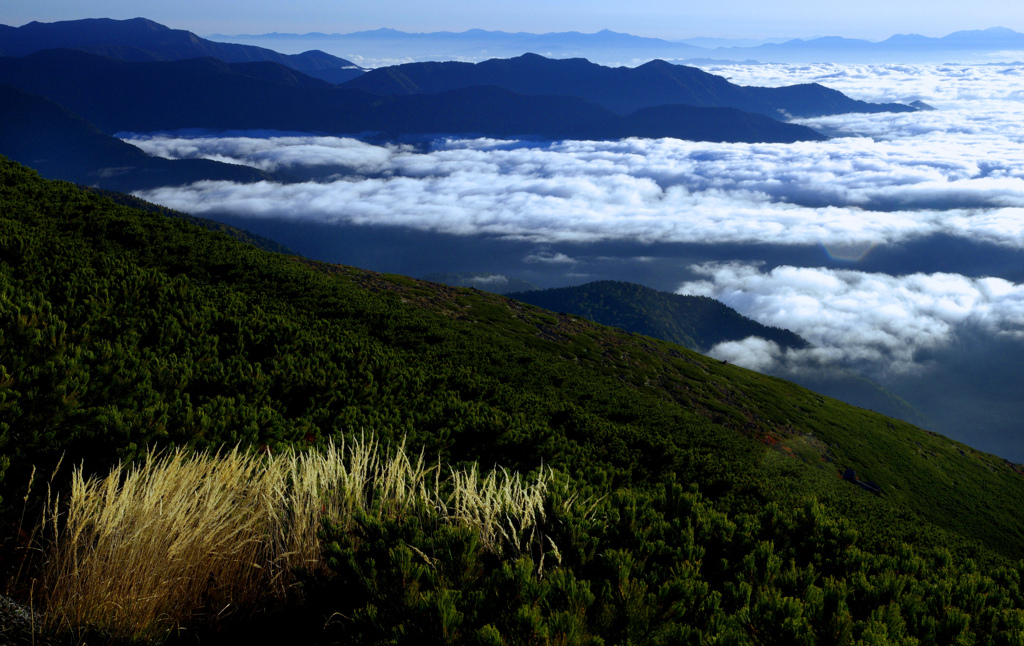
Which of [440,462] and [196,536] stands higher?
[196,536]

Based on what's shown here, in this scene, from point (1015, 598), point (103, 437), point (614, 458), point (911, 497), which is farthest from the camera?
point (911, 497)

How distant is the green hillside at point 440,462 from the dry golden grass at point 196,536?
0.57ft

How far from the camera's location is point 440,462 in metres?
9.02

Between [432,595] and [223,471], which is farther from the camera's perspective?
[223,471]

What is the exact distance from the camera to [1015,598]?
5.99m

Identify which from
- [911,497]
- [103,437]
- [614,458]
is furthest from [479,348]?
[911,497]

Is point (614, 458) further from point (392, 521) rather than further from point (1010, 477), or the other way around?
point (1010, 477)

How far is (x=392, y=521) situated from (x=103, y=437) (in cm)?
444

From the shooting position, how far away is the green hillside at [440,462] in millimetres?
4434

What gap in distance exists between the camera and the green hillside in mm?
→ 4434

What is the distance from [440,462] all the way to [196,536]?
168 inches

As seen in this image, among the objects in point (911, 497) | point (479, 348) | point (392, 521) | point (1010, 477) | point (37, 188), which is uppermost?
point (37, 188)

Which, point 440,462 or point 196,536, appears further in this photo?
point 440,462

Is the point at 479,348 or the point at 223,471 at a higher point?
the point at 223,471
